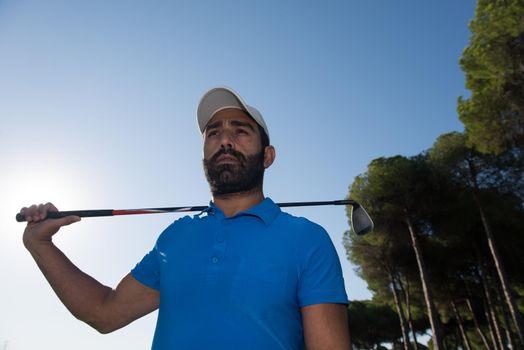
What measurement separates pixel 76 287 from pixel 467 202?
86.6 ft

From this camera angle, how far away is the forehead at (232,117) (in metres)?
2.28

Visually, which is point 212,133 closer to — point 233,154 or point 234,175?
point 233,154

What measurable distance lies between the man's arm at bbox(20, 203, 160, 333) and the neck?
61 cm

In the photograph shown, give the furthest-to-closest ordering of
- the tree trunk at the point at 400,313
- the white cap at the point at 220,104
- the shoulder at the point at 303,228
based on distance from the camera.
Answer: the tree trunk at the point at 400,313
the white cap at the point at 220,104
the shoulder at the point at 303,228

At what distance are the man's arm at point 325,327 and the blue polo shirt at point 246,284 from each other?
36 millimetres

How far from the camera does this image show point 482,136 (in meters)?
16.7

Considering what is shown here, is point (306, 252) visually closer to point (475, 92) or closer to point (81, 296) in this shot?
point (81, 296)

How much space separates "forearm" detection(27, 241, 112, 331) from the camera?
72.9 inches

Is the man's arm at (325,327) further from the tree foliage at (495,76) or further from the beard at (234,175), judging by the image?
the tree foliage at (495,76)

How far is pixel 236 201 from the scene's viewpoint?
2.05 m

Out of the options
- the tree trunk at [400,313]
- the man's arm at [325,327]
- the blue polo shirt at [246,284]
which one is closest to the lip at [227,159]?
the blue polo shirt at [246,284]

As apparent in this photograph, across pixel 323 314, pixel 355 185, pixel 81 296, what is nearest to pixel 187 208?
pixel 81 296

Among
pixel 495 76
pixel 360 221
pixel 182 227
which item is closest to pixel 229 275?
pixel 182 227

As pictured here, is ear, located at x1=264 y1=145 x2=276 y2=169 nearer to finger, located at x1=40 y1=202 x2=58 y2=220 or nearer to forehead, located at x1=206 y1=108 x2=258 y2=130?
forehead, located at x1=206 y1=108 x2=258 y2=130
